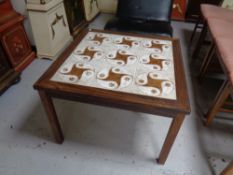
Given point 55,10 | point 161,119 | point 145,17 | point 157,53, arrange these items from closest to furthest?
point 157,53, point 161,119, point 55,10, point 145,17

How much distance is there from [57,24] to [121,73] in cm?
135

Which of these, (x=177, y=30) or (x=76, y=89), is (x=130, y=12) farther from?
(x=76, y=89)

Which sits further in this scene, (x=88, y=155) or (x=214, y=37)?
(x=214, y=37)

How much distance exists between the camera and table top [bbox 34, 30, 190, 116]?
0.92 metres

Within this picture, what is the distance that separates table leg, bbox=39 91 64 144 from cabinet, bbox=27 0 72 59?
1122 millimetres

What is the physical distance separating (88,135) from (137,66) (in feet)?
2.07

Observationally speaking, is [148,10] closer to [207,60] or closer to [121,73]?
[207,60]

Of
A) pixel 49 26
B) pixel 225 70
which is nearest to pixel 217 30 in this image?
pixel 225 70

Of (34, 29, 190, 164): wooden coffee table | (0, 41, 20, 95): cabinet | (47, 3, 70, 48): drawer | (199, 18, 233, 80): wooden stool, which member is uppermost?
(199, 18, 233, 80): wooden stool

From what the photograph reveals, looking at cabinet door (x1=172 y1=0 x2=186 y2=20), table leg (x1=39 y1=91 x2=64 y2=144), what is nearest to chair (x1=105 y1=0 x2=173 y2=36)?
cabinet door (x1=172 y1=0 x2=186 y2=20)

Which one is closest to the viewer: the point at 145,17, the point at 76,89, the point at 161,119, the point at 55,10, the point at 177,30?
the point at 76,89

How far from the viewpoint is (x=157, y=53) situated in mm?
1248

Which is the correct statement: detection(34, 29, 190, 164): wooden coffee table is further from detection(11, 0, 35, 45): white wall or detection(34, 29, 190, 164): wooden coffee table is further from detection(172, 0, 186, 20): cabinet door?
detection(172, 0, 186, 20): cabinet door

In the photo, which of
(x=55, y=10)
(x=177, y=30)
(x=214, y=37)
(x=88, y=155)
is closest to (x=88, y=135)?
(x=88, y=155)
